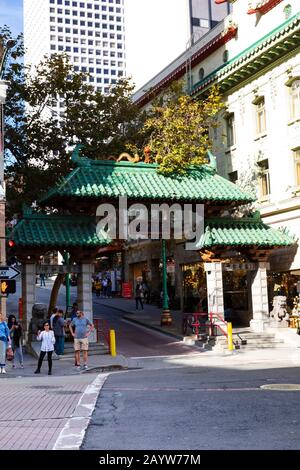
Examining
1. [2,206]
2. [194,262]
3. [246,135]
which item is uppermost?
[246,135]

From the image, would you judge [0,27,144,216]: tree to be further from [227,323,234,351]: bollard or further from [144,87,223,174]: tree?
[227,323,234,351]: bollard

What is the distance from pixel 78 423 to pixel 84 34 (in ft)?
584

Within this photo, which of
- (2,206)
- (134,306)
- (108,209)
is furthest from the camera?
(134,306)

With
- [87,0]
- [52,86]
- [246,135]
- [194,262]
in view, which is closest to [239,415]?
[194,262]

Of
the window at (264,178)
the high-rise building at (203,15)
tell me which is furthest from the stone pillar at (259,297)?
the high-rise building at (203,15)

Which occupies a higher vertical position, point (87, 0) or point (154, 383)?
point (87, 0)

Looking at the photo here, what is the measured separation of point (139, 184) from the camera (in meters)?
25.6

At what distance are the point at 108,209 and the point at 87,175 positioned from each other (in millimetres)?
1711

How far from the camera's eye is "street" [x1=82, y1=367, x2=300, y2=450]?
319 inches

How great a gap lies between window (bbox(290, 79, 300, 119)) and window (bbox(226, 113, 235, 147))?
543 cm

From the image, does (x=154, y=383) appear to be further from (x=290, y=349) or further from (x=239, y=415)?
(x=290, y=349)

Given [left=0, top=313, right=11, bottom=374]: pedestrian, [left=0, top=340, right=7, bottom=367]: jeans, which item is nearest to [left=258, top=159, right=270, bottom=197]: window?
[left=0, top=313, right=11, bottom=374]: pedestrian

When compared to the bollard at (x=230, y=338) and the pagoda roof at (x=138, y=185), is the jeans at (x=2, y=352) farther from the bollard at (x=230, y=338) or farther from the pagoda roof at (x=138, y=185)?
the bollard at (x=230, y=338)

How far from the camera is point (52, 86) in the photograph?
3297cm
